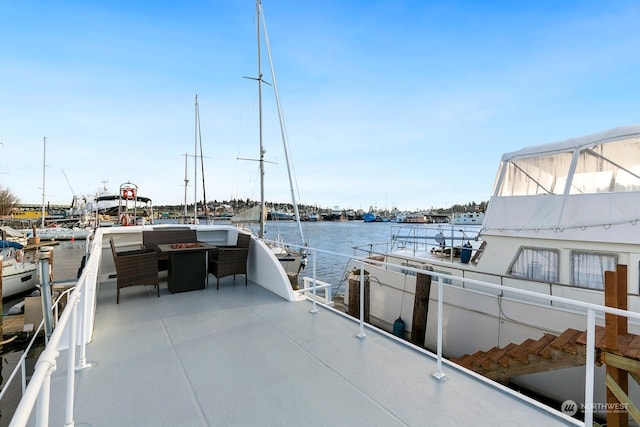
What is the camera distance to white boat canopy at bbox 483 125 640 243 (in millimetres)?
5309

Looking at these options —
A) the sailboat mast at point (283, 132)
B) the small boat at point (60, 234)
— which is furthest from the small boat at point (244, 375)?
the small boat at point (60, 234)

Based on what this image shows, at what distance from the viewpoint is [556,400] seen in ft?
17.6

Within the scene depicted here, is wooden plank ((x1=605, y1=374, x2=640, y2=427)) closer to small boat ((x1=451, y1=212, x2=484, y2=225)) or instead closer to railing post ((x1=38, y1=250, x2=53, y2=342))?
railing post ((x1=38, y1=250, x2=53, y2=342))

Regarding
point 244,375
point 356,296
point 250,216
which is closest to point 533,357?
point 244,375

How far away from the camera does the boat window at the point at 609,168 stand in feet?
17.6

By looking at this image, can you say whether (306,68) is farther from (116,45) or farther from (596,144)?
(596,144)

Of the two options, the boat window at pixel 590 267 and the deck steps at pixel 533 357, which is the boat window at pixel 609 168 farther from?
the deck steps at pixel 533 357

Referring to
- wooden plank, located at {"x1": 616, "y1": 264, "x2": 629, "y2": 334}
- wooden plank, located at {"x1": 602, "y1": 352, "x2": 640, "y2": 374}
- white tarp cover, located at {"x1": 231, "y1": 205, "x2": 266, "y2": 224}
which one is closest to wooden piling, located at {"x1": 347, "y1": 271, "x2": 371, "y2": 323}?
wooden plank, located at {"x1": 602, "y1": 352, "x2": 640, "y2": 374}

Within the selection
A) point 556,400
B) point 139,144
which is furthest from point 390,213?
point 556,400

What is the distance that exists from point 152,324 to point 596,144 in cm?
827

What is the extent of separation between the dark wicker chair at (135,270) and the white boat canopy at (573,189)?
7.06 meters

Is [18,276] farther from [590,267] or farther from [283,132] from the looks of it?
[590,267]

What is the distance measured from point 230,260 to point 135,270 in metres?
1.49

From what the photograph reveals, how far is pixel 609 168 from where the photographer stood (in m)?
5.57
